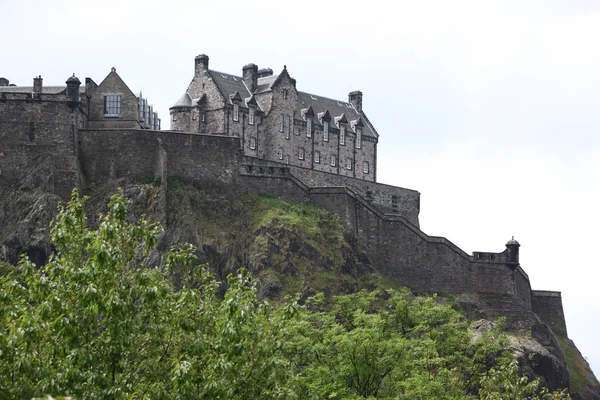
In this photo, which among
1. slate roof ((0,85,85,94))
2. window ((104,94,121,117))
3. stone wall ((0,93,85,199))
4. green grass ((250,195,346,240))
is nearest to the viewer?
stone wall ((0,93,85,199))

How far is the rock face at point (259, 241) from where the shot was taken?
64.9 metres

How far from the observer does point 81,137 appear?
69.2m

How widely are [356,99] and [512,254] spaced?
26860 mm

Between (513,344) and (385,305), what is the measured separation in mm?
7477

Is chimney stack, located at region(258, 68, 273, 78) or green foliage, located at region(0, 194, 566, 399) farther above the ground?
chimney stack, located at region(258, 68, 273, 78)

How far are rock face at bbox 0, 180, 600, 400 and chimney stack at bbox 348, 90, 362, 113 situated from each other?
87.9 feet

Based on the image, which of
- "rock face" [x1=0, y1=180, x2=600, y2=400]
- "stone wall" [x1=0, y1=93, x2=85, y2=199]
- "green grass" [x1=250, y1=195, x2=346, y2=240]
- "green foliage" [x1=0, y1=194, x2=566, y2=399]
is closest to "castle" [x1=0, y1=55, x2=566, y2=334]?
"stone wall" [x1=0, y1=93, x2=85, y2=199]

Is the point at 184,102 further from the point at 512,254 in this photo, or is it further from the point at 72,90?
the point at 512,254

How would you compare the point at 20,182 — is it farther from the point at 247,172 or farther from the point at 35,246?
the point at 247,172

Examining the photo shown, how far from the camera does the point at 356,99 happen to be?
98.8 m

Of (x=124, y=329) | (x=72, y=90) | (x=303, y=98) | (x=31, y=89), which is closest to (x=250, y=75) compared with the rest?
(x=303, y=98)

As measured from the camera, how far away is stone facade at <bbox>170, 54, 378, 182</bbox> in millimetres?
82938

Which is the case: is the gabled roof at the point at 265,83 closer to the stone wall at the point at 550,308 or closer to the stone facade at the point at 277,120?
the stone facade at the point at 277,120

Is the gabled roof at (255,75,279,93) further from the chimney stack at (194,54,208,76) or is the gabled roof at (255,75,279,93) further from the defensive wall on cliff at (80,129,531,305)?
the defensive wall on cliff at (80,129,531,305)
